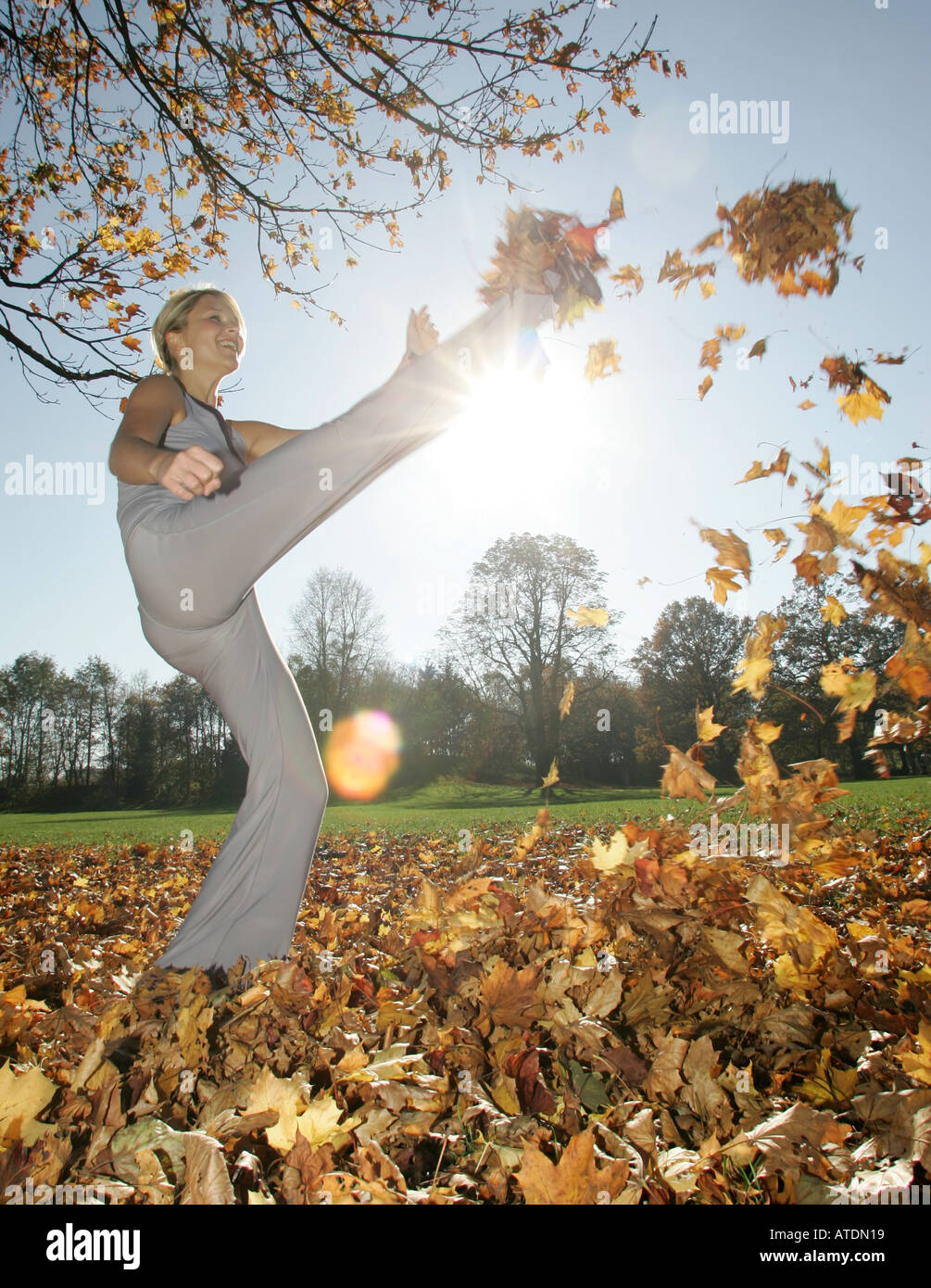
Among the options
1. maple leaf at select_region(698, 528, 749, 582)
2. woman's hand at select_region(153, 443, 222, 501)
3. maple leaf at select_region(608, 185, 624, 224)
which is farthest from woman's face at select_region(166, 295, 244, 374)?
maple leaf at select_region(698, 528, 749, 582)

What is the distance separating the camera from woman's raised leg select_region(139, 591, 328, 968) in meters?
2.34

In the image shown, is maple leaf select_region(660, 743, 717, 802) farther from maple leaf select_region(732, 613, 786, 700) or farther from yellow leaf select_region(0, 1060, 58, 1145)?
yellow leaf select_region(0, 1060, 58, 1145)

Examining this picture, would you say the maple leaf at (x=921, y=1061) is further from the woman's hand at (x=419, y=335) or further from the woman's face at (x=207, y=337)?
the woman's face at (x=207, y=337)

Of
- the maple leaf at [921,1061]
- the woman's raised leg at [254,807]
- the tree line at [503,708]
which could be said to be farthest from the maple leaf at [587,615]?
the tree line at [503,708]

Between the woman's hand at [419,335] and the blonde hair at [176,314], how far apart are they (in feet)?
3.08

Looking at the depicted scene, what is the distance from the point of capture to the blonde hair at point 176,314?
2.72 metres

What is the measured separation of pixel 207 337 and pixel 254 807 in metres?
1.79

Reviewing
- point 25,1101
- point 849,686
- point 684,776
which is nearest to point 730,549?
point 849,686

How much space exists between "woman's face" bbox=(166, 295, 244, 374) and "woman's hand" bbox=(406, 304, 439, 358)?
92 cm
